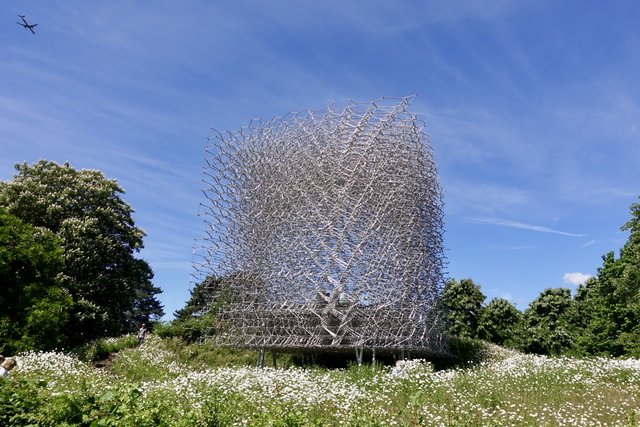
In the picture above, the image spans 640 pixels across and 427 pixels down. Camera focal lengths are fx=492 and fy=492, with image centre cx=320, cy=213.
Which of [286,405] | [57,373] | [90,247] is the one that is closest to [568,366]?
[286,405]

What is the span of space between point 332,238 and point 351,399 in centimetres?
945

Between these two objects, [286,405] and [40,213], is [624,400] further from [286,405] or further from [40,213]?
[40,213]

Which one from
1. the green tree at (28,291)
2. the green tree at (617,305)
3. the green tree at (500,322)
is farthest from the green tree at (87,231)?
the green tree at (617,305)

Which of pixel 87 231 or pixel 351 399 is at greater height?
pixel 87 231

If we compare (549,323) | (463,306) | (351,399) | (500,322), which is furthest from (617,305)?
(351,399)

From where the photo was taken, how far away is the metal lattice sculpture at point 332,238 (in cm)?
1770

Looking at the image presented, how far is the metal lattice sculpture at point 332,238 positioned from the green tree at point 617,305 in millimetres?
9295

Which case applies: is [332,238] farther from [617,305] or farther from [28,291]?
[617,305]

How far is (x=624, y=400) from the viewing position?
9336mm

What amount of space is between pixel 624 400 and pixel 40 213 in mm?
23838

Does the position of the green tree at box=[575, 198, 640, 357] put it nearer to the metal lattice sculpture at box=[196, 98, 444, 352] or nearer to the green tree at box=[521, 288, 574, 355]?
the green tree at box=[521, 288, 574, 355]

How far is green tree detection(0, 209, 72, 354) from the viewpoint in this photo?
18156 millimetres

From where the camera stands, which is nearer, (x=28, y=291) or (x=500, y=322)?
(x=28, y=291)

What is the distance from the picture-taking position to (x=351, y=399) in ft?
29.1
